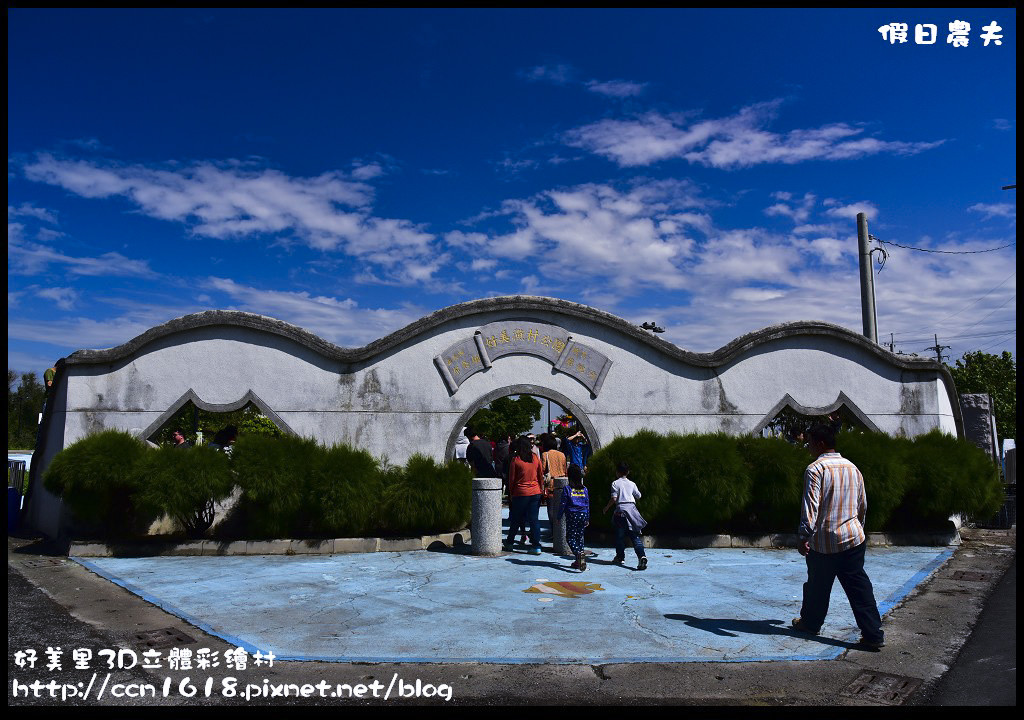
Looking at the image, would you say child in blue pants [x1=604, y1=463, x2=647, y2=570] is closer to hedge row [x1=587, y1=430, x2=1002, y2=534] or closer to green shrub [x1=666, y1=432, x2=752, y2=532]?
hedge row [x1=587, y1=430, x2=1002, y2=534]

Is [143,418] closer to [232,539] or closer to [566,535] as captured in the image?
[232,539]

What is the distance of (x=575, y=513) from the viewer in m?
9.61

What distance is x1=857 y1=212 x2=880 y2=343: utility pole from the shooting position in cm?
1954

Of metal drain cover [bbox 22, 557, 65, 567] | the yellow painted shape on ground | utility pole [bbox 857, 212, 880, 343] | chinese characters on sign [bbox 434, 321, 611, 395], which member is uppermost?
utility pole [bbox 857, 212, 880, 343]

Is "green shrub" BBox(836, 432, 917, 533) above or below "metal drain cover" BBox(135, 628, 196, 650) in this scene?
above

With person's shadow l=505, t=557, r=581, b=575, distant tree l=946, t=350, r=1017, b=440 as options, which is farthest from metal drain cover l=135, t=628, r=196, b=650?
distant tree l=946, t=350, r=1017, b=440

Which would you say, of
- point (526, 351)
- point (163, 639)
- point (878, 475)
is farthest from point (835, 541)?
point (526, 351)

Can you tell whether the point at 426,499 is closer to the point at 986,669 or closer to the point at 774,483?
the point at 774,483

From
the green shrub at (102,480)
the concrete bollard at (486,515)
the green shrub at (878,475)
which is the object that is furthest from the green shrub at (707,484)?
the green shrub at (102,480)

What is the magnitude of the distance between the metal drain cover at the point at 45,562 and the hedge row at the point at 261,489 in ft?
2.12

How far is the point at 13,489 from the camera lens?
13.8 meters

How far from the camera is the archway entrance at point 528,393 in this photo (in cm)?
1364

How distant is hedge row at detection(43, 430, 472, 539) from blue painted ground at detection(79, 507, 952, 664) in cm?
70
